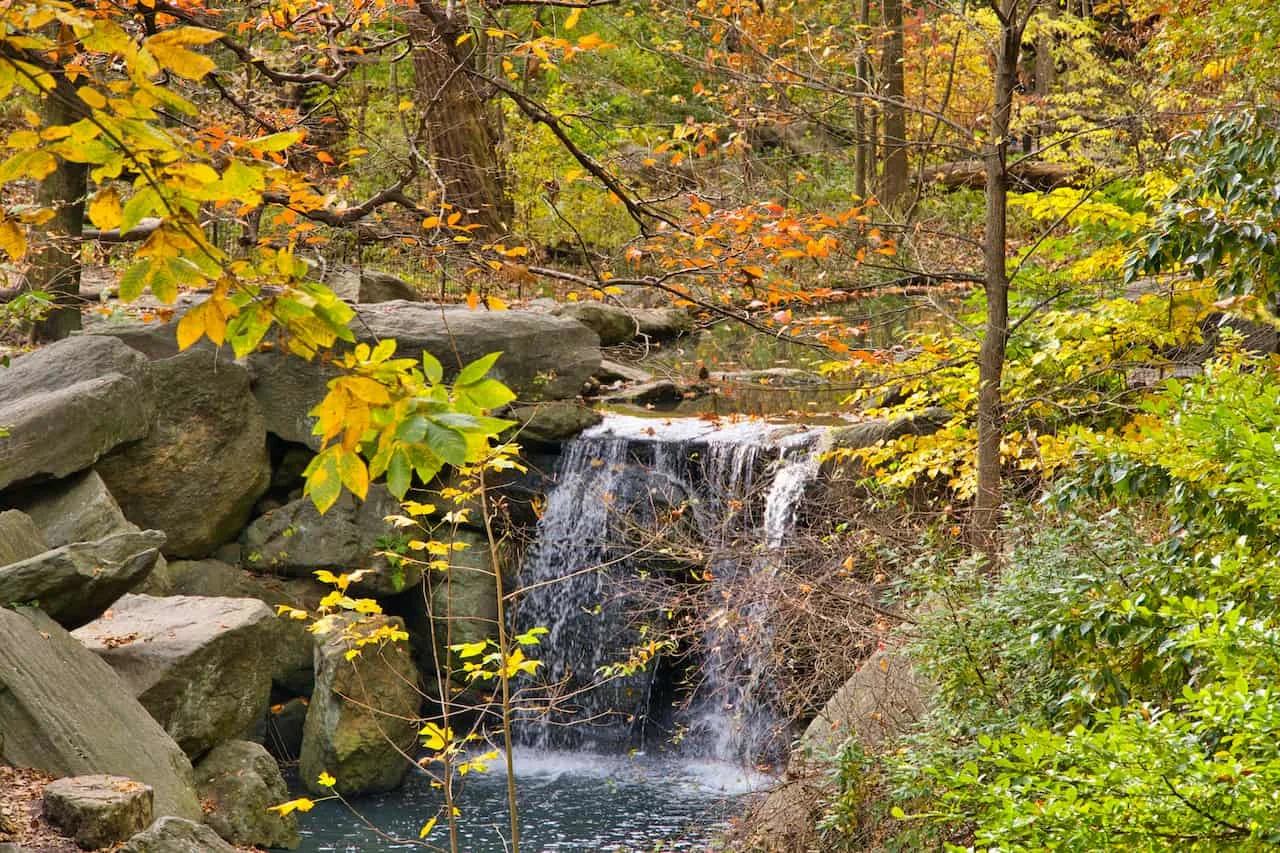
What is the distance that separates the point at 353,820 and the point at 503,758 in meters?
1.49

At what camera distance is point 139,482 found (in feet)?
34.2

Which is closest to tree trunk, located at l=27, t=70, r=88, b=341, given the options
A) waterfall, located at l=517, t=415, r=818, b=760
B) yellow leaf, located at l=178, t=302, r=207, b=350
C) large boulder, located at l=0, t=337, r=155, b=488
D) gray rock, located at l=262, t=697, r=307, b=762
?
large boulder, located at l=0, t=337, r=155, b=488

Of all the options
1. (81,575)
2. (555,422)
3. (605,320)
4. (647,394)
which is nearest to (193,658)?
(81,575)

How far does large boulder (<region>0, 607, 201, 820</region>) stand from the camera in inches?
235

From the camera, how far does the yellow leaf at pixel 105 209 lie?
2.21 metres

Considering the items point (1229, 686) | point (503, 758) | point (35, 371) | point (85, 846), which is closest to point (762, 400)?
point (503, 758)

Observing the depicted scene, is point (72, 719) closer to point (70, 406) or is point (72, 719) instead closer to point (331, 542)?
point (70, 406)

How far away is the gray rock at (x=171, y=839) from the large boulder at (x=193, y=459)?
5.87 m

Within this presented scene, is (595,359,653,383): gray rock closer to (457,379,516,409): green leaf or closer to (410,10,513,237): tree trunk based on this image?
(410,10,513,237): tree trunk

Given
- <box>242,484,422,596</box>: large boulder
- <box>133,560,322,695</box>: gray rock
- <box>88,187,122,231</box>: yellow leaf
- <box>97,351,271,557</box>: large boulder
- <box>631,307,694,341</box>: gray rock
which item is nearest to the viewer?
<box>88,187,122,231</box>: yellow leaf

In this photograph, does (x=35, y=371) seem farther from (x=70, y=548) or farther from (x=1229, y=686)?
(x=1229, y=686)

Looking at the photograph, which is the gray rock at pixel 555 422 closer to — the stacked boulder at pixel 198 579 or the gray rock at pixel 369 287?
the stacked boulder at pixel 198 579

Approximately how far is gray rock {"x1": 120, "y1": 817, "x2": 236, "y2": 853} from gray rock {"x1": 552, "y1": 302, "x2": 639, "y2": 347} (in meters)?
9.84

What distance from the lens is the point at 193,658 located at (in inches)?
319
